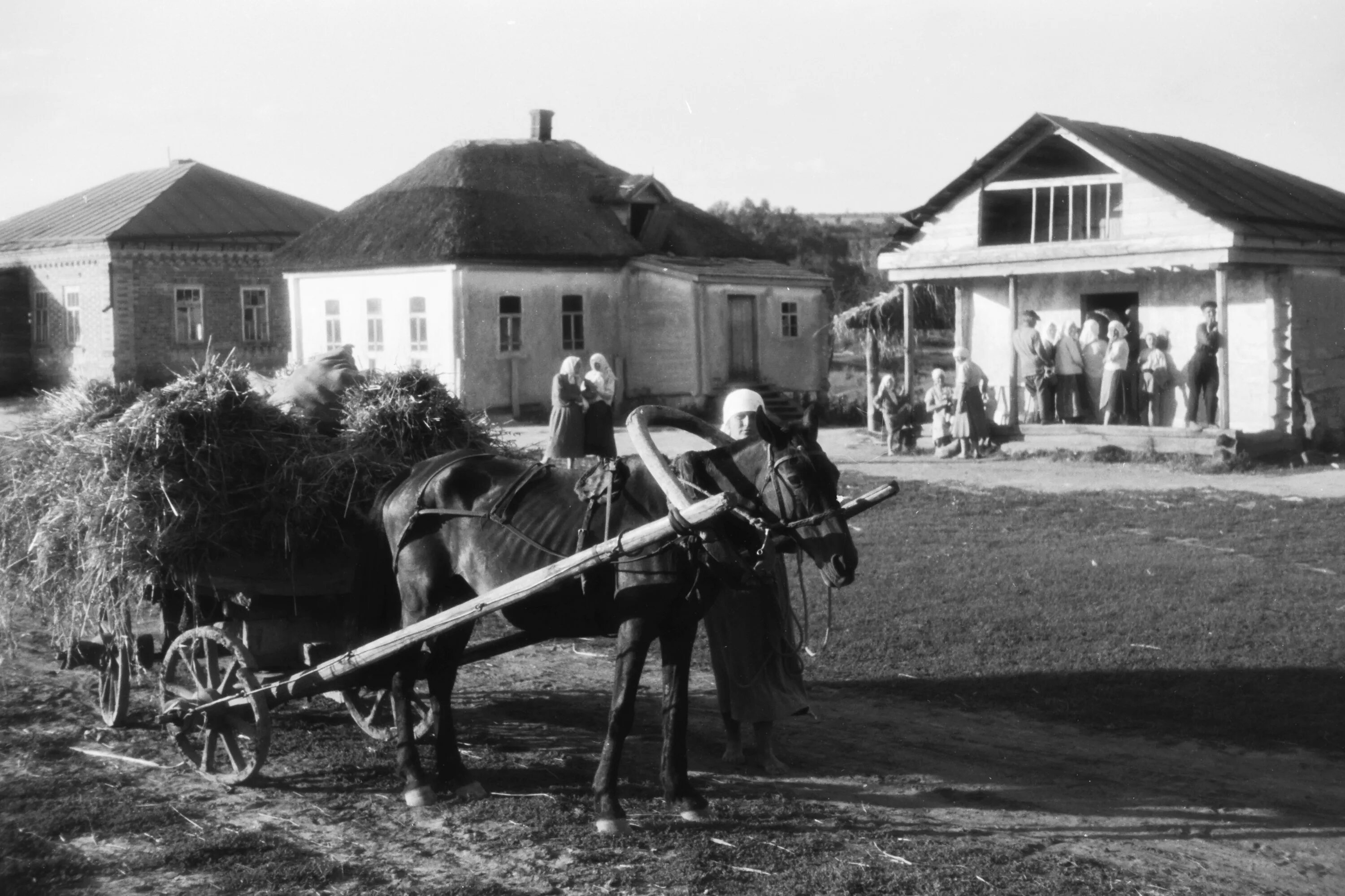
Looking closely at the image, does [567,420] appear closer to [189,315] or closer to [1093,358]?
[1093,358]

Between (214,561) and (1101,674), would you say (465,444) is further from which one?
(1101,674)

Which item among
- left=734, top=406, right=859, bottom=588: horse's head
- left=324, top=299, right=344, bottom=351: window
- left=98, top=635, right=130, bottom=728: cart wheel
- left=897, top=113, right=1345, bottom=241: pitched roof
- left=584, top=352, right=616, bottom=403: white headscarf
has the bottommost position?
left=98, top=635, right=130, bottom=728: cart wheel

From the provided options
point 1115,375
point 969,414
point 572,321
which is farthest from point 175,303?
point 1115,375

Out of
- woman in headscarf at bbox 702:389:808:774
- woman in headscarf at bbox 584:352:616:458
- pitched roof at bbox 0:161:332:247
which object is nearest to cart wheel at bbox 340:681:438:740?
woman in headscarf at bbox 702:389:808:774

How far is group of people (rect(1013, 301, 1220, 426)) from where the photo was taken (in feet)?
68.6

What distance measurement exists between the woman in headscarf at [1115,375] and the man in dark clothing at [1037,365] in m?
0.88

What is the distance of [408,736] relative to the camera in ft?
20.5

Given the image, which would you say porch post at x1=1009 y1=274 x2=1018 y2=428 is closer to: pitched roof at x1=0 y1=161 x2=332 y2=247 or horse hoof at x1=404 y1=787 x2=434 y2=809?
horse hoof at x1=404 y1=787 x2=434 y2=809

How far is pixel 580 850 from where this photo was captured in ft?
18.1

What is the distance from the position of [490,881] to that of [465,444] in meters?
2.99

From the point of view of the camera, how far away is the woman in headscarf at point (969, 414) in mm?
21047

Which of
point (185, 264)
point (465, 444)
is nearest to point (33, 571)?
point (465, 444)

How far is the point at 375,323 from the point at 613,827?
85.6ft

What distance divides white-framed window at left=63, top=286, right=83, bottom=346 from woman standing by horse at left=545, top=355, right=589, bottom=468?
28.6 metres
